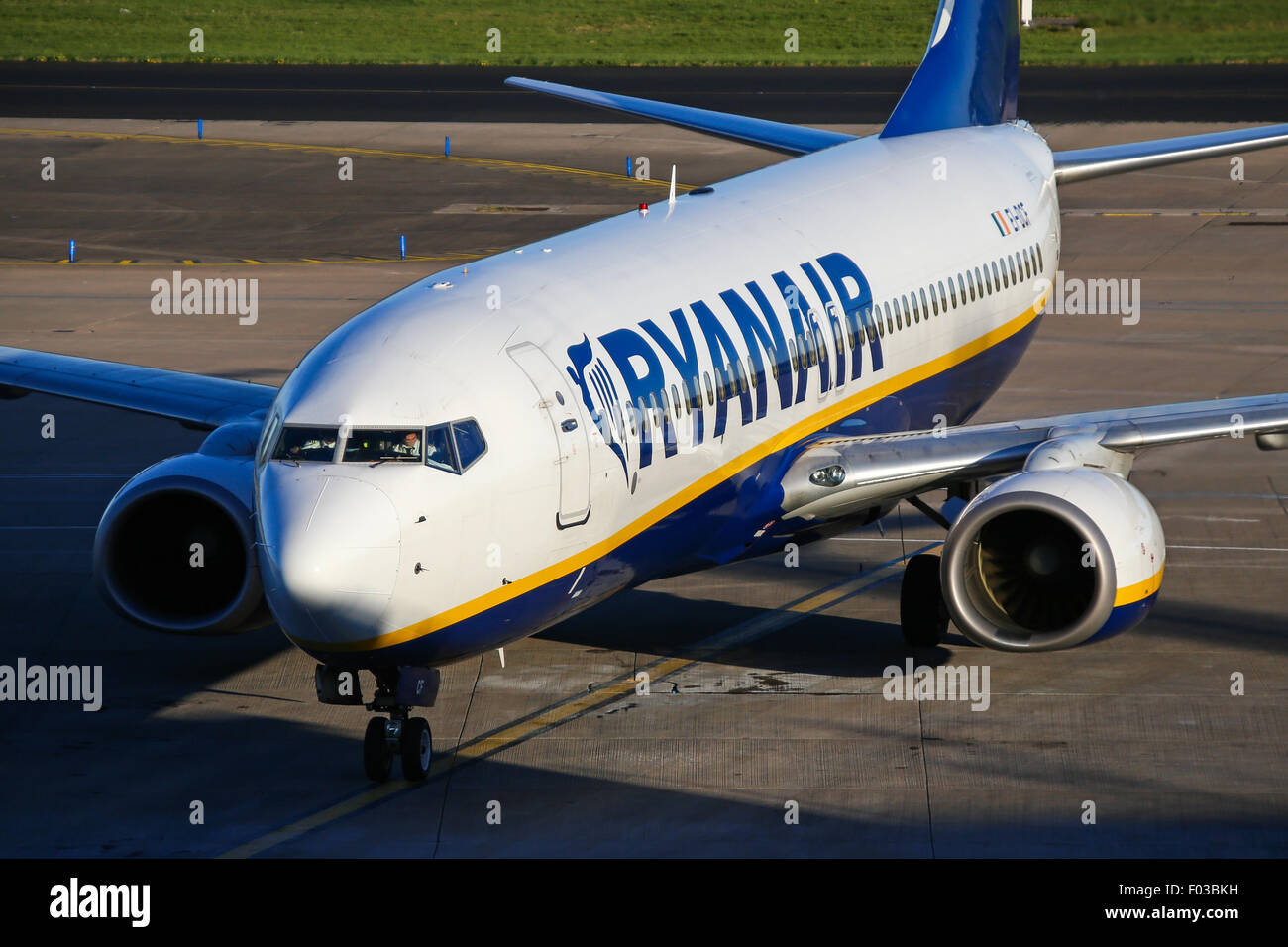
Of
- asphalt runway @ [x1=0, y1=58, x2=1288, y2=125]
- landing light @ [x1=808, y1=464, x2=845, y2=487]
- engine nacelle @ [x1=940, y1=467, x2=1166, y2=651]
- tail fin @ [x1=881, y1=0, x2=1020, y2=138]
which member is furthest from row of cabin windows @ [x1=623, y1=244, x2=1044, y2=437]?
asphalt runway @ [x1=0, y1=58, x2=1288, y2=125]

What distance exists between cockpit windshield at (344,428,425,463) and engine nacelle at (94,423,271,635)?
351 centimetres

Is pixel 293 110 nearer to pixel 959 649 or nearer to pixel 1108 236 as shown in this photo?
pixel 1108 236

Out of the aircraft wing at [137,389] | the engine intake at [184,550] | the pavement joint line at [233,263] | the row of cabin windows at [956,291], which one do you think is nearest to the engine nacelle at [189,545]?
the engine intake at [184,550]

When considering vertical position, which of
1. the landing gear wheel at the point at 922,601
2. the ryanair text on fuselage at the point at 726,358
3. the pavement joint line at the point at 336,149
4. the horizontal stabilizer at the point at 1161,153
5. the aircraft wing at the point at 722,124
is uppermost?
the pavement joint line at the point at 336,149

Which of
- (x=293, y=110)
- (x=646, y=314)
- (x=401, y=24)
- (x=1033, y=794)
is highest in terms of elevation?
(x=401, y=24)

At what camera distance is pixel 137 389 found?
2261cm

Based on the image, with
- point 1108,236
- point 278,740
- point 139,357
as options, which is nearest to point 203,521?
point 278,740

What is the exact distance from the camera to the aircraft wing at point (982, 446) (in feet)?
64.7

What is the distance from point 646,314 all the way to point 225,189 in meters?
37.8

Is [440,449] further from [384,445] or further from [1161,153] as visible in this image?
[1161,153]

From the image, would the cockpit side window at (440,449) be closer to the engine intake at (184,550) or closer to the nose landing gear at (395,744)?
the nose landing gear at (395,744)

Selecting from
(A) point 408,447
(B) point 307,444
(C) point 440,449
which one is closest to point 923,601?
(C) point 440,449

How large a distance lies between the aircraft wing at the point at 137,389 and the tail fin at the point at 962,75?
34.1 feet

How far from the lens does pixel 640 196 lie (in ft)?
165
